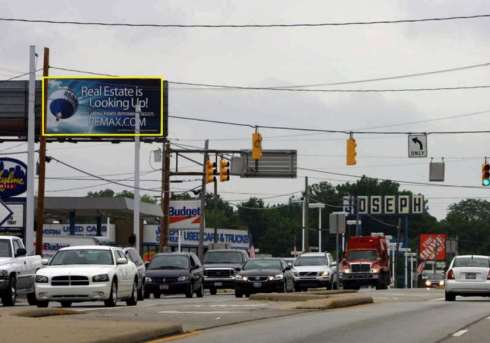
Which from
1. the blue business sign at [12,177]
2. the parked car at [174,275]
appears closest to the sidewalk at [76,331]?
the parked car at [174,275]

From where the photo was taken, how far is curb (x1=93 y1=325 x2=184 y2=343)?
1705cm

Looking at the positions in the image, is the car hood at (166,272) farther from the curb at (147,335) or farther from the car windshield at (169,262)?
the curb at (147,335)

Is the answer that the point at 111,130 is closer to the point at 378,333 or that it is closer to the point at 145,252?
the point at 145,252

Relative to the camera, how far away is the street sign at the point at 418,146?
1983 inches

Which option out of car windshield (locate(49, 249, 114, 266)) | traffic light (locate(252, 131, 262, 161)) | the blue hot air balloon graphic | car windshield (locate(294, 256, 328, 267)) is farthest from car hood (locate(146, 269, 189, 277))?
the blue hot air balloon graphic

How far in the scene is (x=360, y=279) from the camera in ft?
201

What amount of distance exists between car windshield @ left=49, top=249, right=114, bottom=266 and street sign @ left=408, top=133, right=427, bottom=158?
69.7ft

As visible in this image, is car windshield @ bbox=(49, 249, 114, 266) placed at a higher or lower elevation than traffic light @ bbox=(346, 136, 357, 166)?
lower

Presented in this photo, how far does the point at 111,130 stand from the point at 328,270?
23381 mm

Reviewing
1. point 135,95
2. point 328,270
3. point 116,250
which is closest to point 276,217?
point 135,95

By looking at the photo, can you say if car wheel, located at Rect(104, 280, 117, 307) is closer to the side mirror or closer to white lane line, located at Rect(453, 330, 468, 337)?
the side mirror

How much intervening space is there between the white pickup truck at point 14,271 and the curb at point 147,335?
11086mm

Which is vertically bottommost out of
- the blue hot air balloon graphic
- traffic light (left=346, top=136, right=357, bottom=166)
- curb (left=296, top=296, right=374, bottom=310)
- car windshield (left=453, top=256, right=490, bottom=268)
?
curb (left=296, top=296, right=374, bottom=310)

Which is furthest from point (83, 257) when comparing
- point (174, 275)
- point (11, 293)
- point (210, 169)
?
point (210, 169)
